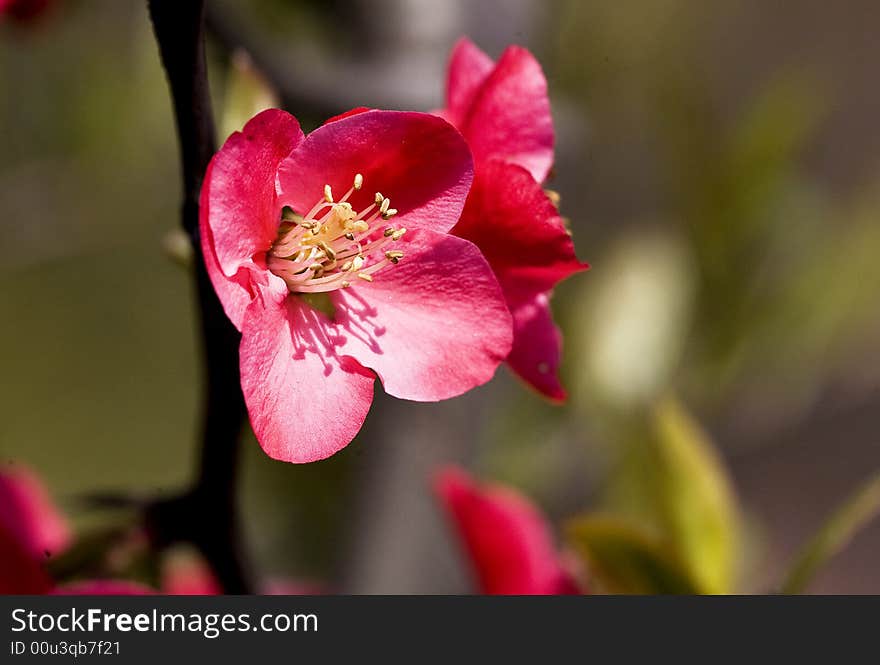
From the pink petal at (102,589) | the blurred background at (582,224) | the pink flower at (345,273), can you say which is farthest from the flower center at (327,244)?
the blurred background at (582,224)

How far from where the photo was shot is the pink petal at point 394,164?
223 millimetres

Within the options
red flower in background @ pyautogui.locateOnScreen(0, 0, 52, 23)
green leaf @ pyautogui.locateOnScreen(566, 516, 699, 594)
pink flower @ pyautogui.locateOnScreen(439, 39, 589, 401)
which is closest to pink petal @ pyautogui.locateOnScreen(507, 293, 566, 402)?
pink flower @ pyautogui.locateOnScreen(439, 39, 589, 401)

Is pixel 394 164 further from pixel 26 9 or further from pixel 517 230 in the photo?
pixel 26 9

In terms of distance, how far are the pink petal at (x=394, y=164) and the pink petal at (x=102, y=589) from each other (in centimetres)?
13

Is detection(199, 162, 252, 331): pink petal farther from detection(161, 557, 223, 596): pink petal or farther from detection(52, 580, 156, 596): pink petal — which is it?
detection(161, 557, 223, 596): pink petal

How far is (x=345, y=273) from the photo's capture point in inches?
9.9

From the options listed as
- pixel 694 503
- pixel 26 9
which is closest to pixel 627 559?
pixel 694 503

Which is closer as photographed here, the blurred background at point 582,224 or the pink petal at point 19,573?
the pink petal at point 19,573

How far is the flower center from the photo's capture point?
25 centimetres

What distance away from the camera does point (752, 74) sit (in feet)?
3.01

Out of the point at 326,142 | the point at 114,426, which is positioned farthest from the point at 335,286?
the point at 114,426

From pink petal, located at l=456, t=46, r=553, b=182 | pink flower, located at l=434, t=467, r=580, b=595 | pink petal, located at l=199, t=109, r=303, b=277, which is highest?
pink petal, located at l=456, t=46, r=553, b=182

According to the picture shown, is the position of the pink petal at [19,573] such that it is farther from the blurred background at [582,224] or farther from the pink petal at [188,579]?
the blurred background at [582,224]

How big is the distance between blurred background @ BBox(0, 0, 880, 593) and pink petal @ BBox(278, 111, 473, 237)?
0.79 ft
